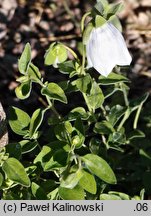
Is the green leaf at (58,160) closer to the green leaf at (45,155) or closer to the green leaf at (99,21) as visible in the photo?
the green leaf at (45,155)

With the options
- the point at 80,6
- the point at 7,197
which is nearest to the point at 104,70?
the point at 7,197

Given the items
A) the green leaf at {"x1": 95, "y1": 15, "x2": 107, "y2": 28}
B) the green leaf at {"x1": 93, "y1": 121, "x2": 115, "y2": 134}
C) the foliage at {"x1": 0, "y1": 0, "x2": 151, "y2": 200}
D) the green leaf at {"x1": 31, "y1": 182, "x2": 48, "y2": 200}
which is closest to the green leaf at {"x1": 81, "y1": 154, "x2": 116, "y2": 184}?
the foliage at {"x1": 0, "y1": 0, "x2": 151, "y2": 200}

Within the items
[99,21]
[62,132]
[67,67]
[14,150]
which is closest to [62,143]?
[62,132]

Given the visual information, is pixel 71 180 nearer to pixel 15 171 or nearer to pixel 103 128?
pixel 15 171

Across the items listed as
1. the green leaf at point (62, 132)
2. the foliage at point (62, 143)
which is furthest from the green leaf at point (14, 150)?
the green leaf at point (62, 132)

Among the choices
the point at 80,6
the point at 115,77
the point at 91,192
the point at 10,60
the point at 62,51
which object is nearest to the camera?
the point at 91,192

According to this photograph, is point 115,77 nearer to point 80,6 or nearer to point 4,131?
point 4,131
